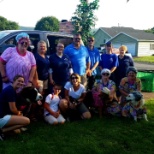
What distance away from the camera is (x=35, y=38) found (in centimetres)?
693

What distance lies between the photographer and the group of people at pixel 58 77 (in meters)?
Result: 4.62

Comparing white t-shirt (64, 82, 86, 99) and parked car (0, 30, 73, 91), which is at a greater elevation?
parked car (0, 30, 73, 91)

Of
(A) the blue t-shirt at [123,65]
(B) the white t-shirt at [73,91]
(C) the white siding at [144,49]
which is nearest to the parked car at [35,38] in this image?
(B) the white t-shirt at [73,91]

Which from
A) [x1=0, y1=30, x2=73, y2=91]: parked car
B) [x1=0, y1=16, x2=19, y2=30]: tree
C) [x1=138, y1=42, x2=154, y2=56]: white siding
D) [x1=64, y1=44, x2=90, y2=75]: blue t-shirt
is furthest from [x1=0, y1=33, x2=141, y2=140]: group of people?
[x1=0, y1=16, x2=19, y2=30]: tree

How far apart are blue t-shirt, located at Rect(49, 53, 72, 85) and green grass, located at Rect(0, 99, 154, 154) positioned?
992 millimetres

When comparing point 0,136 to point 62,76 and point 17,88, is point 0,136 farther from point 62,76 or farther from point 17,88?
point 62,76

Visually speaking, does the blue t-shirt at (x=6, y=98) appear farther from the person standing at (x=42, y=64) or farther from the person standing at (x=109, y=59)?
the person standing at (x=109, y=59)

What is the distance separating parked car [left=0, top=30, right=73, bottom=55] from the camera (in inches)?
250

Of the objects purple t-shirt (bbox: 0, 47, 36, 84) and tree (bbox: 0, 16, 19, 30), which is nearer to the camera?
purple t-shirt (bbox: 0, 47, 36, 84)

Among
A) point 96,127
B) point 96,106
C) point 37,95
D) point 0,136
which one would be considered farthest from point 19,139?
point 96,106

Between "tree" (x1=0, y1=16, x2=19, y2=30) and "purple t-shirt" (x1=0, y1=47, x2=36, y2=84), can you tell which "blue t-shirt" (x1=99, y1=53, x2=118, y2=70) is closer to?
"purple t-shirt" (x1=0, y1=47, x2=36, y2=84)

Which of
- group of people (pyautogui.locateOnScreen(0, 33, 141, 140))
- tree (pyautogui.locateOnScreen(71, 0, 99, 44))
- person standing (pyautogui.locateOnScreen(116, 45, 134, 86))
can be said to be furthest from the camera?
tree (pyautogui.locateOnScreen(71, 0, 99, 44))

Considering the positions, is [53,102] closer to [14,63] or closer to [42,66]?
[42,66]

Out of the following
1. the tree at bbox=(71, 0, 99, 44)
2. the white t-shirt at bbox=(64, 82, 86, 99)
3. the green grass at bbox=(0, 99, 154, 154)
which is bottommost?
the green grass at bbox=(0, 99, 154, 154)
